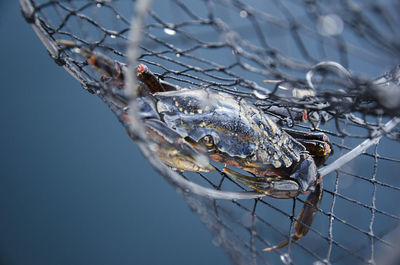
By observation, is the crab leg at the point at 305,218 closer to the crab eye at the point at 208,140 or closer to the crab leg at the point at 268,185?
the crab leg at the point at 268,185

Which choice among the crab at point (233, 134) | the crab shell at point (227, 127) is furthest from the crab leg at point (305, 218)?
the crab shell at point (227, 127)

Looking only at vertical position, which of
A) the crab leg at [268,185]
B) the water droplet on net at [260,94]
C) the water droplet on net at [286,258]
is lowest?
the water droplet on net at [286,258]

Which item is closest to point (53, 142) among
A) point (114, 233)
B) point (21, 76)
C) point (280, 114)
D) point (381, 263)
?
point (21, 76)

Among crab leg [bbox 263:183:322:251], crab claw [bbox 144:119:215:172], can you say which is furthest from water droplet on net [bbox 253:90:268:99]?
crab leg [bbox 263:183:322:251]

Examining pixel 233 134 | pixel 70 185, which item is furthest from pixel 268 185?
pixel 70 185

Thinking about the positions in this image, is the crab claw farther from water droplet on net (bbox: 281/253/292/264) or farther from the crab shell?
water droplet on net (bbox: 281/253/292/264)

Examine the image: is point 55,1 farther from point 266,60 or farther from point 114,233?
point 114,233
